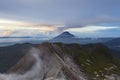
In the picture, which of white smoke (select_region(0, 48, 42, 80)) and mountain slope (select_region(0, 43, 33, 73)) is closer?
white smoke (select_region(0, 48, 42, 80))

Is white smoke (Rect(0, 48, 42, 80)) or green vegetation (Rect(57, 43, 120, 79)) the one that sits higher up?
white smoke (Rect(0, 48, 42, 80))

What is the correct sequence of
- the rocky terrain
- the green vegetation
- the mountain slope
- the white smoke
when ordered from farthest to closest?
the green vegetation, the mountain slope, the rocky terrain, the white smoke

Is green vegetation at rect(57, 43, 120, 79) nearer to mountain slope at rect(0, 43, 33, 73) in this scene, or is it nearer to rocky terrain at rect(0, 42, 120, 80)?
rocky terrain at rect(0, 42, 120, 80)

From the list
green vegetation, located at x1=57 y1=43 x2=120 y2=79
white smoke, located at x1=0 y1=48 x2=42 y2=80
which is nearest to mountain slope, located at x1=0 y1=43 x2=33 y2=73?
white smoke, located at x1=0 y1=48 x2=42 y2=80

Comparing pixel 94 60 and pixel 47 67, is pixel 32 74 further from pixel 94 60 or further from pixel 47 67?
pixel 94 60

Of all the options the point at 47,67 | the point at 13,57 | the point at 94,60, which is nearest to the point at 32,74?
the point at 47,67

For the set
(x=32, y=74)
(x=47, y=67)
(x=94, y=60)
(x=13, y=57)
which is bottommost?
(x=13, y=57)

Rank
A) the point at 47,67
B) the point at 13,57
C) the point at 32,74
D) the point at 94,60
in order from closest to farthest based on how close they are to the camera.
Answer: the point at 32,74 < the point at 47,67 < the point at 94,60 < the point at 13,57

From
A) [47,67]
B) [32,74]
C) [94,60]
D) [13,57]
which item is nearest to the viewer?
[32,74]

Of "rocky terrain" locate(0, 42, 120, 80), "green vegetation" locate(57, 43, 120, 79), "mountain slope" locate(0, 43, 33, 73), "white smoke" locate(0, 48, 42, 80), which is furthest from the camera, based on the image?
"green vegetation" locate(57, 43, 120, 79)

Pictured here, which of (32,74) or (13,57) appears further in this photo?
(13,57)

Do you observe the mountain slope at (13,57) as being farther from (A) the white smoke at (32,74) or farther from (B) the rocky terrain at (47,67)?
(A) the white smoke at (32,74)
